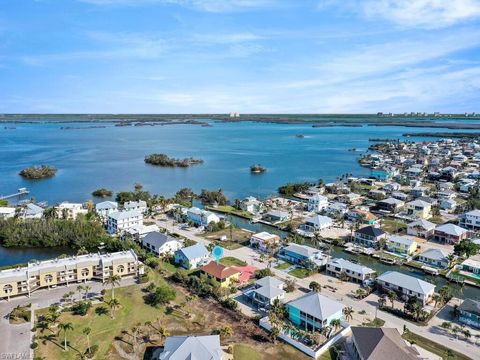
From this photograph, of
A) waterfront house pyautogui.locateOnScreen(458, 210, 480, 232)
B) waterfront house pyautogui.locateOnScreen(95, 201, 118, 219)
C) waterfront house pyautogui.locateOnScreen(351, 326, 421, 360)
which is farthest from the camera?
waterfront house pyautogui.locateOnScreen(95, 201, 118, 219)

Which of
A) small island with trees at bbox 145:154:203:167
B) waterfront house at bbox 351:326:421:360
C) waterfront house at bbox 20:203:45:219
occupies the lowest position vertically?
waterfront house at bbox 351:326:421:360

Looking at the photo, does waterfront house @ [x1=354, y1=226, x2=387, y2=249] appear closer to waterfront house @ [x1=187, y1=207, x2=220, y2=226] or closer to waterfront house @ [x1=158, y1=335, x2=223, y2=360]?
waterfront house @ [x1=187, y1=207, x2=220, y2=226]

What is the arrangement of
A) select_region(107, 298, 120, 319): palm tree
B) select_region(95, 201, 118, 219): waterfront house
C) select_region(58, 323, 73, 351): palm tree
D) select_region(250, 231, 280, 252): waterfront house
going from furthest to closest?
select_region(95, 201, 118, 219): waterfront house
select_region(250, 231, 280, 252): waterfront house
select_region(107, 298, 120, 319): palm tree
select_region(58, 323, 73, 351): palm tree

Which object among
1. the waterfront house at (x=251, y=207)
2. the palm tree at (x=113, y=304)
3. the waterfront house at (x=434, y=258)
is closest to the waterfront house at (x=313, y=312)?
the palm tree at (x=113, y=304)

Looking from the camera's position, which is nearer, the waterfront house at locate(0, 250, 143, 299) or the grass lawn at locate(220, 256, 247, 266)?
the waterfront house at locate(0, 250, 143, 299)

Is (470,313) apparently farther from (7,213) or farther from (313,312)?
(7,213)

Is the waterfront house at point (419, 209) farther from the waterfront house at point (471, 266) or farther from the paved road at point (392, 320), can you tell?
the paved road at point (392, 320)

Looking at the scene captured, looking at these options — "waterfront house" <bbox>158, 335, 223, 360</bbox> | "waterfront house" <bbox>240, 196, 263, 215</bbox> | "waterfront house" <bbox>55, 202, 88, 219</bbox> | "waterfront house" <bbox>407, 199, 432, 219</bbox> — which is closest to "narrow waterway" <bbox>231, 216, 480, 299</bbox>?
"waterfront house" <bbox>240, 196, 263, 215</bbox>

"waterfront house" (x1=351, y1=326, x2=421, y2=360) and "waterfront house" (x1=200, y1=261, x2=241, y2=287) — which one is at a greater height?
"waterfront house" (x1=351, y1=326, x2=421, y2=360)

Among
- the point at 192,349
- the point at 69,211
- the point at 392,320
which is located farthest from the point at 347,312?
the point at 69,211
